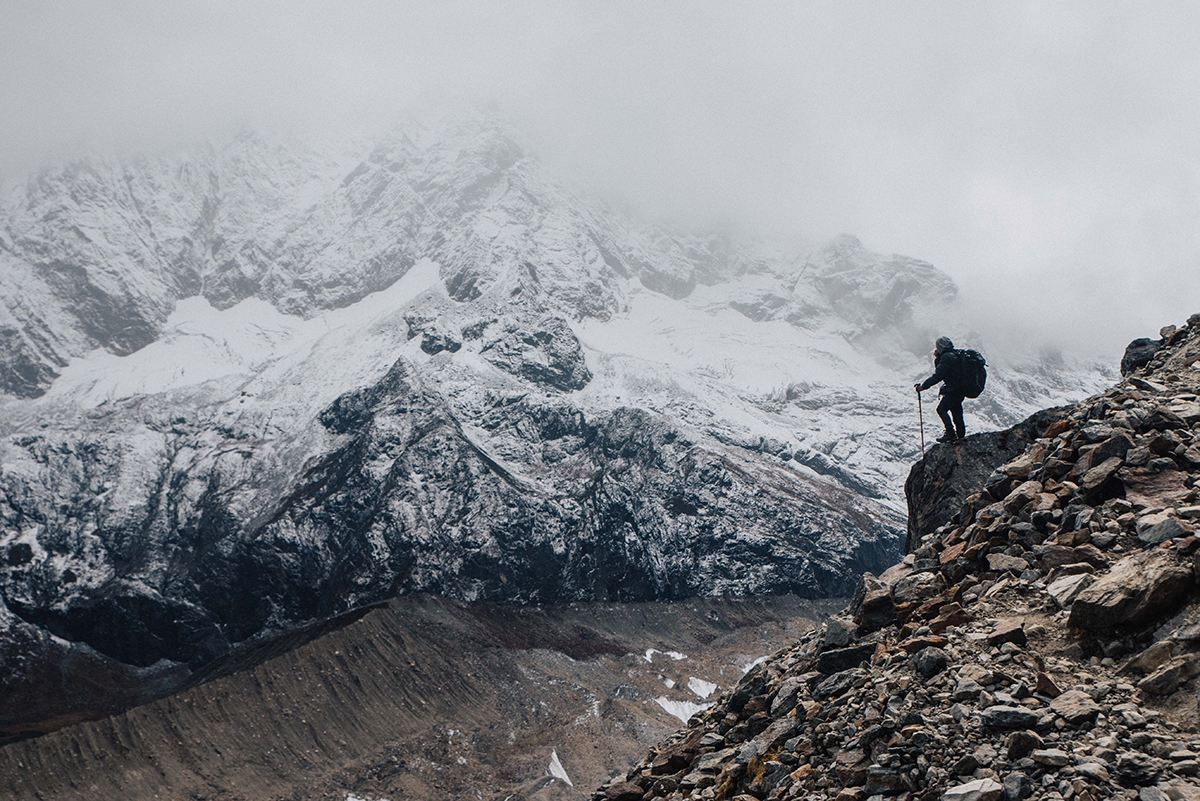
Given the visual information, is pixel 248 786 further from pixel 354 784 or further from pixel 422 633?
pixel 422 633

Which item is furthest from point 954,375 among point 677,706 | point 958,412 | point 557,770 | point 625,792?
point 677,706

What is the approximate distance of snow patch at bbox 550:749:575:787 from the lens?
404 ft

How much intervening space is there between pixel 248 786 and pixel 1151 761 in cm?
13403

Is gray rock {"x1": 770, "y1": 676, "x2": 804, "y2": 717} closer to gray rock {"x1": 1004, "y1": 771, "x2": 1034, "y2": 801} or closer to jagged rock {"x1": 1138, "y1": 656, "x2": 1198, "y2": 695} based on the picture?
gray rock {"x1": 1004, "y1": 771, "x2": 1034, "y2": 801}

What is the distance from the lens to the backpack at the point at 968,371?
23078mm

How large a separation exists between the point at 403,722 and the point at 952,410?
444 ft

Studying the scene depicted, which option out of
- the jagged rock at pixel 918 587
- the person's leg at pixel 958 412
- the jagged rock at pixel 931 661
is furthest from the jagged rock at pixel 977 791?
the person's leg at pixel 958 412

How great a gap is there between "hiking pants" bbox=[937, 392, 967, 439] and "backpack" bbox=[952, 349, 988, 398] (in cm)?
53

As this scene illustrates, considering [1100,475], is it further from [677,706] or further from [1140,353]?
[677,706]

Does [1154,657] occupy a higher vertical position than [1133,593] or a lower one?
lower

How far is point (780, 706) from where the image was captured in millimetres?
12477

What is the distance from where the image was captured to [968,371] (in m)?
23.2

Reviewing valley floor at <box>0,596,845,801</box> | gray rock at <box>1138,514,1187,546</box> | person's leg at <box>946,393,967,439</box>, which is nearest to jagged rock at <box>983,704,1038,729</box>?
gray rock at <box>1138,514,1187,546</box>

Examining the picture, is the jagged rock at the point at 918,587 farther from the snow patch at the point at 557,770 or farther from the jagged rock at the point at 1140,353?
the snow patch at the point at 557,770
